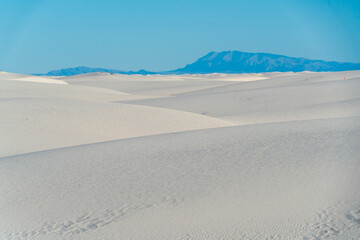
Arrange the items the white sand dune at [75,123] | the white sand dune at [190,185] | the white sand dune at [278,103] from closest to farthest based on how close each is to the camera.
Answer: the white sand dune at [190,185] < the white sand dune at [75,123] < the white sand dune at [278,103]

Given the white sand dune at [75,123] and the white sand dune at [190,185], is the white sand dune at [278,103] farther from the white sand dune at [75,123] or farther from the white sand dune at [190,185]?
the white sand dune at [190,185]

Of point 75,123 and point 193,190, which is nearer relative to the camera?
point 193,190

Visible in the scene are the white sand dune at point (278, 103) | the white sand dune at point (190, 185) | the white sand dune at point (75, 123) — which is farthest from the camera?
the white sand dune at point (278, 103)

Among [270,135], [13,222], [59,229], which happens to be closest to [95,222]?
[59,229]

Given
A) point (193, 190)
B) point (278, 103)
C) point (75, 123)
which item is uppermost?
point (193, 190)

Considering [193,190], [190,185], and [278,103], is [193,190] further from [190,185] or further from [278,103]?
[278,103]

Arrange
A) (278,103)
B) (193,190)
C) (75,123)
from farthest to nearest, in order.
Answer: (278,103) → (75,123) → (193,190)

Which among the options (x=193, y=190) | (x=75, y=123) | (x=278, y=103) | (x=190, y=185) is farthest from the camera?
(x=278, y=103)

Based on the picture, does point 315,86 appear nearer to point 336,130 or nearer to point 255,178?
point 336,130

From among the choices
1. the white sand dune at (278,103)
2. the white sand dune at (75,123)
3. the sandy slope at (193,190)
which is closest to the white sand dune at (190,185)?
the sandy slope at (193,190)

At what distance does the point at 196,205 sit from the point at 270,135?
4.67 metres

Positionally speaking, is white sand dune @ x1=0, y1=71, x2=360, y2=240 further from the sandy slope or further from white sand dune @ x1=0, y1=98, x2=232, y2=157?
white sand dune @ x1=0, y1=98, x2=232, y2=157

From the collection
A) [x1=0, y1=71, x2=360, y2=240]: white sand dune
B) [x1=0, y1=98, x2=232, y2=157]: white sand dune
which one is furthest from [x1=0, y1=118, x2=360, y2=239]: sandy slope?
[x1=0, y1=98, x2=232, y2=157]: white sand dune

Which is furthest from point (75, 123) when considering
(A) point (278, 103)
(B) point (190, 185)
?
(A) point (278, 103)
